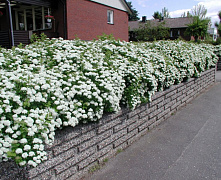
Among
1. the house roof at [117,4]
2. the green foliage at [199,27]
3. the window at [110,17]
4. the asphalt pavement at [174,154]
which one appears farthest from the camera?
the green foliage at [199,27]

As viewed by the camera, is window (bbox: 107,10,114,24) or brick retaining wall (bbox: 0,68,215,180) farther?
window (bbox: 107,10,114,24)

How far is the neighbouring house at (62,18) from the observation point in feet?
47.7

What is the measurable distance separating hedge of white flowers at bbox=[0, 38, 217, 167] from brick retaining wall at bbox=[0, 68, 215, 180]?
5.6 inches

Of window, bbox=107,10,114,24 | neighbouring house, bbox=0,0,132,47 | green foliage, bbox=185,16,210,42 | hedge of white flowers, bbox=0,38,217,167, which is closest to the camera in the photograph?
hedge of white flowers, bbox=0,38,217,167

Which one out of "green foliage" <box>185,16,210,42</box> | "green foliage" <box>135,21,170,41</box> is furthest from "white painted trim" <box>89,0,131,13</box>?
"green foliage" <box>135,21,170,41</box>

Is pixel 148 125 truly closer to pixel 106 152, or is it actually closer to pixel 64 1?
pixel 106 152

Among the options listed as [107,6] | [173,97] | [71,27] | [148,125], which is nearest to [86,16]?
[71,27]

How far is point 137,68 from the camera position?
391 centimetres

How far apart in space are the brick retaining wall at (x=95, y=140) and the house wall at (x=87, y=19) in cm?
1216

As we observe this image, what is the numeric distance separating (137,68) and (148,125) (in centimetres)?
127

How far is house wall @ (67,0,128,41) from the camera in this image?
1544cm

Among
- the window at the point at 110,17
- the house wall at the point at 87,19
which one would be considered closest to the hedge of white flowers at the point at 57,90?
the house wall at the point at 87,19

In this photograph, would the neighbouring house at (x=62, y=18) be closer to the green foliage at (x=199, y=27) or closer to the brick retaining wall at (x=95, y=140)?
the green foliage at (x=199, y=27)

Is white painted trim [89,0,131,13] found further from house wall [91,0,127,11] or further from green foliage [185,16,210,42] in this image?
green foliage [185,16,210,42]
